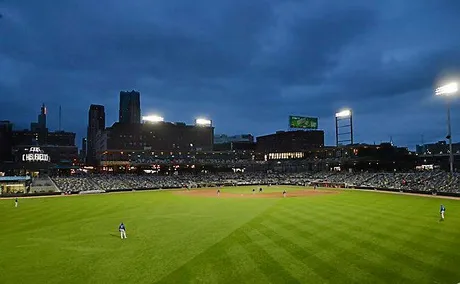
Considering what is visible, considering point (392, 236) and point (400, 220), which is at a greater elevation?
point (392, 236)

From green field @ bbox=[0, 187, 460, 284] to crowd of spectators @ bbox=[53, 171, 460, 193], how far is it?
3214 centimetres

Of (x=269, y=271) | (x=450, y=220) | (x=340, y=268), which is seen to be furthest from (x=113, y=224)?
(x=450, y=220)

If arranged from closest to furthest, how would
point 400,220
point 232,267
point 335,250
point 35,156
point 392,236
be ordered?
1. point 232,267
2. point 335,250
3. point 392,236
4. point 400,220
5. point 35,156

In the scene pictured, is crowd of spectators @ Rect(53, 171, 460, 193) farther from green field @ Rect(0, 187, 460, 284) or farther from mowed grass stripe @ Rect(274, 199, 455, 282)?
mowed grass stripe @ Rect(274, 199, 455, 282)

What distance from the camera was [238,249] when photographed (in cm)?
2091

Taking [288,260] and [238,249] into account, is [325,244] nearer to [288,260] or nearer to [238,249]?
[288,260]

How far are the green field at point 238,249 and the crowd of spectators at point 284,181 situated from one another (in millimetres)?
32136

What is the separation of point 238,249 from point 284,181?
87.4m

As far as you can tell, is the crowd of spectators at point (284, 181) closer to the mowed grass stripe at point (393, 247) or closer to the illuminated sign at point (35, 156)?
the illuminated sign at point (35, 156)

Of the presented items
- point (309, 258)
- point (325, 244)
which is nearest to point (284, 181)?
point (325, 244)

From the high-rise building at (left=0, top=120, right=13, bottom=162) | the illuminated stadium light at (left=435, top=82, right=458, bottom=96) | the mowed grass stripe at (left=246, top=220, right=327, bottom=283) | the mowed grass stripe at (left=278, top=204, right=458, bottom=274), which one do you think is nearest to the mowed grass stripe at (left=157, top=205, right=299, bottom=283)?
the mowed grass stripe at (left=246, top=220, right=327, bottom=283)

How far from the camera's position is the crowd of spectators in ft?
209

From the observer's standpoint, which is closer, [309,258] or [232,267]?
[232,267]

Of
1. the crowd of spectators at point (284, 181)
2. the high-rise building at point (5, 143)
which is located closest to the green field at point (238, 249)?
the crowd of spectators at point (284, 181)
